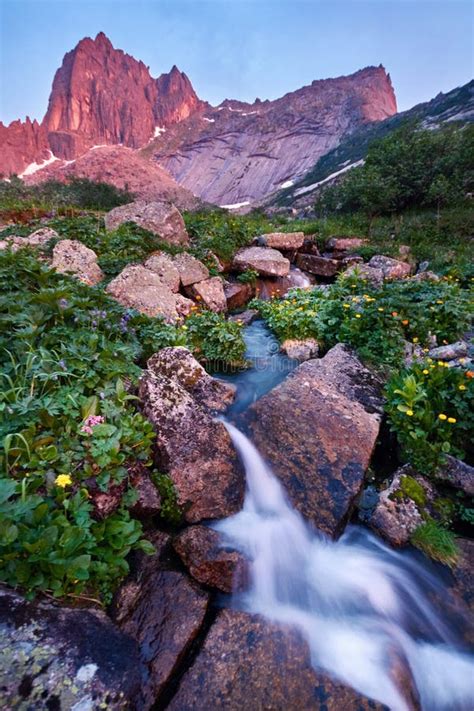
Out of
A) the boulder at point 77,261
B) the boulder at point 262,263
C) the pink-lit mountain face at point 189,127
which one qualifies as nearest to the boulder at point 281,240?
the boulder at point 262,263

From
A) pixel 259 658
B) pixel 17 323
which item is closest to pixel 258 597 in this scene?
pixel 259 658

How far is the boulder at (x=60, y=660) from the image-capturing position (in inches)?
51.3

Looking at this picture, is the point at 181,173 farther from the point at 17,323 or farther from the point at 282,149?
the point at 17,323

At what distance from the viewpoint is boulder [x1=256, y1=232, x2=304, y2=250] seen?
31.4ft

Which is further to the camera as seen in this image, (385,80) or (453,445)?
(385,80)

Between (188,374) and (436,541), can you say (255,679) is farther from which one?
(188,374)

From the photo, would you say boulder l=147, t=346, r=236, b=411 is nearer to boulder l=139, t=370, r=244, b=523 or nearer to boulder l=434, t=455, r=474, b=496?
boulder l=139, t=370, r=244, b=523

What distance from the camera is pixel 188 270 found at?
6477 mm

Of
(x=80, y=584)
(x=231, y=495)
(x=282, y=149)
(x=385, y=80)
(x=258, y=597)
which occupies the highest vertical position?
(x=385, y=80)

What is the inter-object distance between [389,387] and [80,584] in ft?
11.3

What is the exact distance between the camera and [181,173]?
102 meters

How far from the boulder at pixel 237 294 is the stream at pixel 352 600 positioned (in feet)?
15.3

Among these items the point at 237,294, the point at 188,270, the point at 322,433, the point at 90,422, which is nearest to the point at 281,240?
the point at 237,294

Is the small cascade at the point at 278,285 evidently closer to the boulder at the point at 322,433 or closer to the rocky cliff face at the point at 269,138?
the boulder at the point at 322,433
